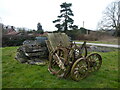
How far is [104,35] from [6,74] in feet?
63.1

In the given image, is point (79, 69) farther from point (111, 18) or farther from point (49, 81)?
point (111, 18)

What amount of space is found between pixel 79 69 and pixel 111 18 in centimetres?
2125

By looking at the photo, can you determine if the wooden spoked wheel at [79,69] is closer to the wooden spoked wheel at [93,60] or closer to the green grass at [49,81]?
the green grass at [49,81]

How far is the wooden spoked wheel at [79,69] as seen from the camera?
303 centimetres

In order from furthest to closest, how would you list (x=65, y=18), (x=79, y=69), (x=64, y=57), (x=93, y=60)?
Result: (x=65, y=18) < (x=93, y=60) < (x=64, y=57) < (x=79, y=69)

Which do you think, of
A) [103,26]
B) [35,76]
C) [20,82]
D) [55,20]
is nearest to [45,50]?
[35,76]

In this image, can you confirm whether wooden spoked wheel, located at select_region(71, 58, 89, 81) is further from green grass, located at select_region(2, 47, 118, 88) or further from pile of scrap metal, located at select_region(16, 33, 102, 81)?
green grass, located at select_region(2, 47, 118, 88)

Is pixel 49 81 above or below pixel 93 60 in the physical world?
below

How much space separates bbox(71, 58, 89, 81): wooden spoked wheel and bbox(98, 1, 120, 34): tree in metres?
20.1

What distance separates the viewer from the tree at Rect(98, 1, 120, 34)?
67.5 ft

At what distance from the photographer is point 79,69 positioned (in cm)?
309

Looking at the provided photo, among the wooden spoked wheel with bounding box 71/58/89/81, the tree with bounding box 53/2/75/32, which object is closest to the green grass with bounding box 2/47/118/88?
the wooden spoked wheel with bounding box 71/58/89/81

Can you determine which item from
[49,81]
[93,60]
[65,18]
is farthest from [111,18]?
[49,81]

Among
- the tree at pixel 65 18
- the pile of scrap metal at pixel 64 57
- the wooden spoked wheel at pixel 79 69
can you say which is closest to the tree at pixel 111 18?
the tree at pixel 65 18
